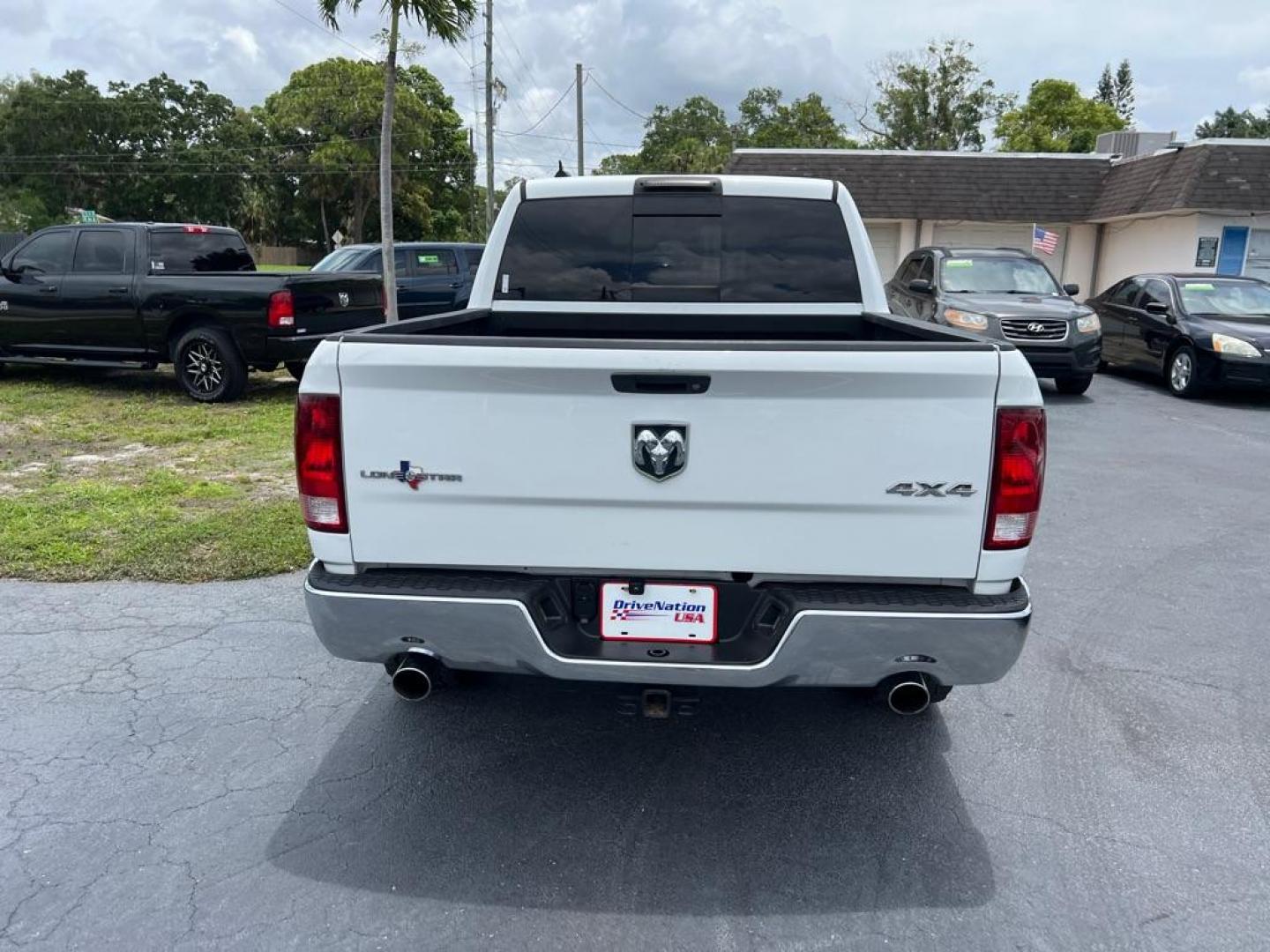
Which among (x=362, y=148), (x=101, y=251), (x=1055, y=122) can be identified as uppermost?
(x=1055, y=122)

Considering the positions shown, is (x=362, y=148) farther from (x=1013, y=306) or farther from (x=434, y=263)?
(x=1013, y=306)

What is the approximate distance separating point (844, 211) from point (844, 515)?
2.18 m

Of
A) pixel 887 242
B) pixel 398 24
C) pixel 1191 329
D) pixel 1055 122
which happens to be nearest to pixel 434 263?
pixel 398 24

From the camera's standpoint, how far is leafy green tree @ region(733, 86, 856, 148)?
59.3 m

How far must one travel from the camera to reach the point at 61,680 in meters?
4.15

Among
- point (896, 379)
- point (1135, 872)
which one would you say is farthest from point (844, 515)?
point (1135, 872)

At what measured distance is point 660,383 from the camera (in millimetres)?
2709

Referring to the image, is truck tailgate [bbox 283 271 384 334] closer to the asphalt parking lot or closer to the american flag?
the asphalt parking lot

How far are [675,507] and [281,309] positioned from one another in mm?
8730

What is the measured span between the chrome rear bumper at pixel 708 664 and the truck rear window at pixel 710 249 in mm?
2091

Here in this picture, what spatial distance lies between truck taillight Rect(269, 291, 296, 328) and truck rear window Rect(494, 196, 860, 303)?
6.88 metres

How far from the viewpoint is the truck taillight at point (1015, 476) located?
8.76 ft

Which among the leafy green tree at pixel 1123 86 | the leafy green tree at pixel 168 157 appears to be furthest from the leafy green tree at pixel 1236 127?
the leafy green tree at pixel 168 157

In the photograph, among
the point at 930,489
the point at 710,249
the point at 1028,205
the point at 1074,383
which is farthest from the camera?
the point at 1028,205
